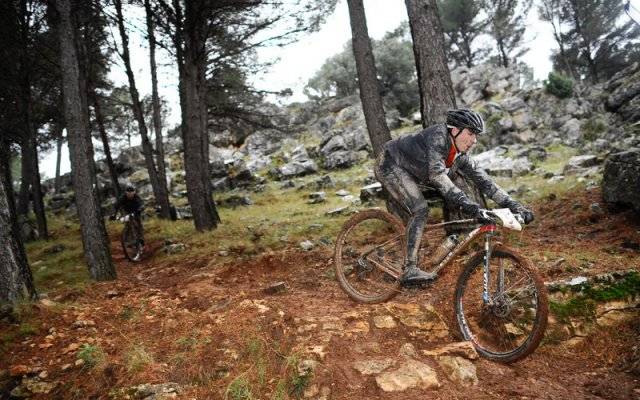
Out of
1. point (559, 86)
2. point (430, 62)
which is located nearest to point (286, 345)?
point (430, 62)

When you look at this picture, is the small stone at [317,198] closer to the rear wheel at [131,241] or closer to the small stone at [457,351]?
the rear wheel at [131,241]

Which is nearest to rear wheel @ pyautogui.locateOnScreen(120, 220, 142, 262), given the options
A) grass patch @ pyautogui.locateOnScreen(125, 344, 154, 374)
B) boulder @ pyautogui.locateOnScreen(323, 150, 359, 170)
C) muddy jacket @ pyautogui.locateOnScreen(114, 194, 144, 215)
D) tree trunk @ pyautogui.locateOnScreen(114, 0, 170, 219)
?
muddy jacket @ pyautogui.locateOnScreen(114, 194, 144, 215)

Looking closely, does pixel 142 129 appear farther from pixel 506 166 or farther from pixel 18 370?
pixel 18 370

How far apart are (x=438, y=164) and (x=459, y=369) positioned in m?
1.93

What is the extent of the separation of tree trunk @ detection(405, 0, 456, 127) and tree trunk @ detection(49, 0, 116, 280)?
6274 mm

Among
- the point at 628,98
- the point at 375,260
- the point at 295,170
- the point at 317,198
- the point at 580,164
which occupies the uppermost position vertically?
the point at 628,98

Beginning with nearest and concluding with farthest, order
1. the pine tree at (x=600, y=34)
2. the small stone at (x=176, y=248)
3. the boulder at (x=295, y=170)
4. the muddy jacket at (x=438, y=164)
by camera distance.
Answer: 1. the muddy jacket at (x=438, y=164)
2. the small stone at (x=176, y=248)
3. the boulder at (x=295, y=170)
4. the pine tree at (x=600, y=34)

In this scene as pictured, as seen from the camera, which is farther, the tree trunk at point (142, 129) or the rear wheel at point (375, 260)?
the tree trunk at point (142, 129)

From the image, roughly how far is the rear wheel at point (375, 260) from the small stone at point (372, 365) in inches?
46.6

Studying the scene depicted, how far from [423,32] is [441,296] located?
4.84 metres

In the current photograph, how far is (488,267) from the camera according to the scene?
154 inches

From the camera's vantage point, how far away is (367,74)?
920cm

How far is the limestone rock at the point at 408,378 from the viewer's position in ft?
10.9

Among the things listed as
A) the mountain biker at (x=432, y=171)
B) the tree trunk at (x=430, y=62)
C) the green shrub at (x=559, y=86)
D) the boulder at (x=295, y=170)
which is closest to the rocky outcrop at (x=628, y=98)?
the green shrub at (x=559, y=86)
